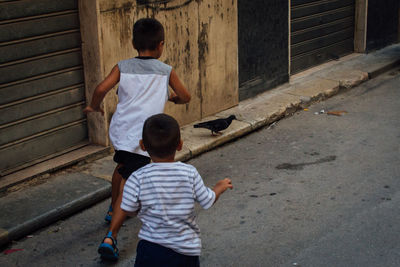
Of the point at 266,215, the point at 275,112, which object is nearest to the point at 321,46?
the point at 275,112

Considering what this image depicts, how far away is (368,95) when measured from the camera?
9281 millimetres

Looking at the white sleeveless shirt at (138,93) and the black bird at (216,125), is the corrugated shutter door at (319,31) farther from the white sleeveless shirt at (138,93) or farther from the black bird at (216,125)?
the white sleeveless shirt at (138,93)

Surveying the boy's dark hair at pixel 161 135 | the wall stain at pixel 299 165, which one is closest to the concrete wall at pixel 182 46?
the wall stain at pixel 299 165

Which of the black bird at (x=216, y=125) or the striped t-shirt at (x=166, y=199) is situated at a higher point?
the striped t-shirt at (x=166, y=199)

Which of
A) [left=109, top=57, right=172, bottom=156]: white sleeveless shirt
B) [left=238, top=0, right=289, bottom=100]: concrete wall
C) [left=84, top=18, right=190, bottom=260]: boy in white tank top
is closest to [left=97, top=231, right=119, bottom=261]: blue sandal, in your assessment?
[left=84, top=18, right=190, bottom=260]: boy in white tank top

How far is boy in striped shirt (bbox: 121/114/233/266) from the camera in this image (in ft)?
10.3

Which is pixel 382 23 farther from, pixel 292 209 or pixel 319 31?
pixel 292 209

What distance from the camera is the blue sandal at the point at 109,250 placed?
4.54 meters

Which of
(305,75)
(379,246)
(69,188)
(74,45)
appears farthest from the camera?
(305,75)

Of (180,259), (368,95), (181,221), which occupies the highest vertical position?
(181,221)

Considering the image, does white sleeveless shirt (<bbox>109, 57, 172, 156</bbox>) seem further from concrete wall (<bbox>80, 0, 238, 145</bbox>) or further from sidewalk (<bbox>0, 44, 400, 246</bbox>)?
concrete wall (<bbox>80, 0, 238, 145</bbox>)

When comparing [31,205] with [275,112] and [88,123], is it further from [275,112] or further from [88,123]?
[275,112]

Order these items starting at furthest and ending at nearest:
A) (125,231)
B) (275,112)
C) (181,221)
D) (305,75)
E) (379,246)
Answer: (305,75)
(275,112)
(125,231)
(379,246)
(181,221)

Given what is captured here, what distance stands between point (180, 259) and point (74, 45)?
3.82 meters
